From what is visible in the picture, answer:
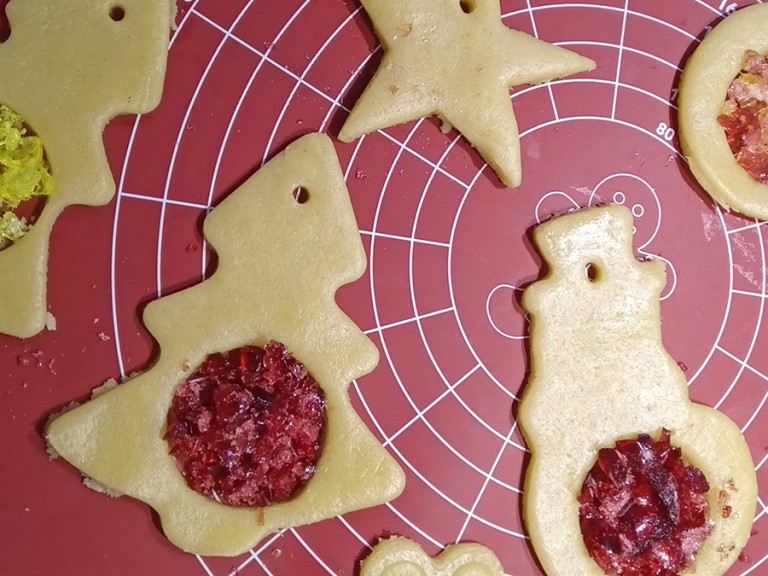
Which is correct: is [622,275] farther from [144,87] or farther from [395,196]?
[144,87]

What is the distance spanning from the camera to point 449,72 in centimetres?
202

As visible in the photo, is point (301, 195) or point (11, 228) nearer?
point (11, 228)

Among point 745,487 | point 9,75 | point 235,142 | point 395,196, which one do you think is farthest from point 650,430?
point 9,75

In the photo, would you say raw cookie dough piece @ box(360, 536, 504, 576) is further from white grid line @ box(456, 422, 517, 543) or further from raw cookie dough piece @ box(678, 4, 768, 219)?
raw cookie dough piece @ box(678, 4, 768, 219)

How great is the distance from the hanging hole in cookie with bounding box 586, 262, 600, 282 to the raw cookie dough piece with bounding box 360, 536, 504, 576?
2.45ft

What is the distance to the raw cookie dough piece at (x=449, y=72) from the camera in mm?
2002

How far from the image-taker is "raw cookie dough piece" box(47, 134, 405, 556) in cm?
191

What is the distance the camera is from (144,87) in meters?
1.93

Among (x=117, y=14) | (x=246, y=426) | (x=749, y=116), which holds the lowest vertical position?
(x=246, y=426)

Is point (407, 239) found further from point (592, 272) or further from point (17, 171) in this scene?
point (17, 171)

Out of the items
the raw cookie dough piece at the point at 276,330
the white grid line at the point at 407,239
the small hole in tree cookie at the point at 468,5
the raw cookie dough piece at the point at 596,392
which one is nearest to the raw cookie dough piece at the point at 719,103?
the raw cookie dough piece at the point at 596,392

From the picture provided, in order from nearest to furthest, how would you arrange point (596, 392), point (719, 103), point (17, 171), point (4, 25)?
point (17, 171) → point (4, 25) → point (596, 392) → point (719, 103)

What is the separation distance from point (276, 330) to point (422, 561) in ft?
2.23

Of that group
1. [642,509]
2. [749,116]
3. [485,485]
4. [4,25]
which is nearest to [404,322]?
[485,485]
